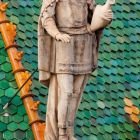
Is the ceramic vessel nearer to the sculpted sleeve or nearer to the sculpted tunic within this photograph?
the sculpted tunic

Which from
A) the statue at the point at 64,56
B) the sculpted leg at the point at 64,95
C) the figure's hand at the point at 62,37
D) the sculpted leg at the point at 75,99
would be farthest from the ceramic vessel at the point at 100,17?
the sculpted leg at the point at 64,95

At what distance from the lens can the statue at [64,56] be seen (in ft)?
59.1

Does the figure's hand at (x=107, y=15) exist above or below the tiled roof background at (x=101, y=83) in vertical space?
above

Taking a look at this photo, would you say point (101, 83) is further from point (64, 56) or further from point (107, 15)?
point (107, 15)

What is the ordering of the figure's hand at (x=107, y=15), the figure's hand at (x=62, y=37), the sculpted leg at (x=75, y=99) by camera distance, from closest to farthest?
1. the figure's hand at (x=62, y=37)
2. the figure's hand at (x=107, y=15)
3. the sculpted leg at (x=75, y=99)

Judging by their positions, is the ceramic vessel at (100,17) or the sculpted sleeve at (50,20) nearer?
the sculpted sleeve at (50,20)

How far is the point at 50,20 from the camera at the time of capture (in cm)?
1789

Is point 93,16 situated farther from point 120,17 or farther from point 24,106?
point 120,17

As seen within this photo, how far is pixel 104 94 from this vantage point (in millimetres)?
23906

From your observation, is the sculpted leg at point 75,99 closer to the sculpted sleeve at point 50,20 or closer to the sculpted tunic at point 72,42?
the sculpted tunic at point 72,42

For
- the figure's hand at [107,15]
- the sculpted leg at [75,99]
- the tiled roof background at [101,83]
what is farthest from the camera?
the tiled roof background at [101,83]

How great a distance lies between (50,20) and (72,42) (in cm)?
71

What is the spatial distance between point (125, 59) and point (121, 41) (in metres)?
0.86

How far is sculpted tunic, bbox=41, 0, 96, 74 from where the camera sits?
18.0 meters
